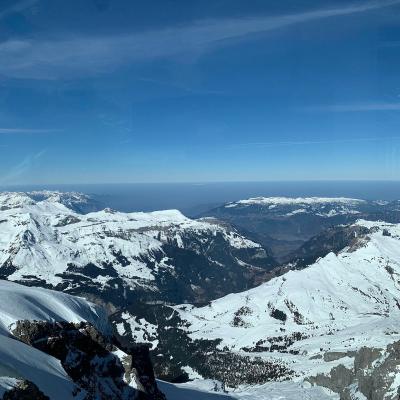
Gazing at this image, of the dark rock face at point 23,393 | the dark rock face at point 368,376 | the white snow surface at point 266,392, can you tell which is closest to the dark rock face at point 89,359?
the dark rock face at point 23,393

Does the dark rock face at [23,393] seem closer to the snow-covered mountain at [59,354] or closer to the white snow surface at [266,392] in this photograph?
the snow-covered mountain at [59,354]

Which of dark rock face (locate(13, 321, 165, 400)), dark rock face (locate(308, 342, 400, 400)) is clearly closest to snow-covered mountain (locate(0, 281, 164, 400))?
dark rock face (locate(13, 321, 165, 400))

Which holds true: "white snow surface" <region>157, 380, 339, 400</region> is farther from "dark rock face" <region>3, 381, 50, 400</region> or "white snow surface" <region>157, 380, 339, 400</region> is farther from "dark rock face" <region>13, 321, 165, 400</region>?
"dark rock face" <region>3, 381, 50, 400</region>

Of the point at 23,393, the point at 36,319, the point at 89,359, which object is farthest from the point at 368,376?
the point at 23,393

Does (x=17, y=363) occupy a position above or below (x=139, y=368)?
above

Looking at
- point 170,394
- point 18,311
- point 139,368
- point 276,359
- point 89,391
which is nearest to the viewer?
point 89,391

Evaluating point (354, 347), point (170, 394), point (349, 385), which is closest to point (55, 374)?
point (170, 394)

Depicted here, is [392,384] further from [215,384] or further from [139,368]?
[139,368]
